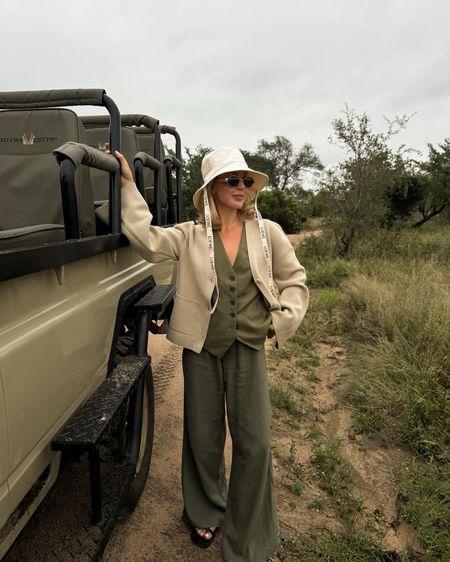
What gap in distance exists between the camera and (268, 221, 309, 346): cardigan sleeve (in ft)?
6.57

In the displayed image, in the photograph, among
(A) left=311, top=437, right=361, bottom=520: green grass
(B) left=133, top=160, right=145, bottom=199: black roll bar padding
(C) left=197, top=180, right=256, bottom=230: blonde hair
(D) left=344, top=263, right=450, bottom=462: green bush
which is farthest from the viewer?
(D) left=344, top=263, right=450, bottom=462: green bush

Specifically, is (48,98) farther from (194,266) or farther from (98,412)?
(98,412)

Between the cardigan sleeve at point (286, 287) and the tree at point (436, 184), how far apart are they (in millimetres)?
17312

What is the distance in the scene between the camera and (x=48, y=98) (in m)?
2.29

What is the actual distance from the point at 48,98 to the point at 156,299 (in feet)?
3.82

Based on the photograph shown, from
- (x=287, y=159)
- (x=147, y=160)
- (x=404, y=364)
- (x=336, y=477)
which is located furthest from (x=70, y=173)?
(x=287, y=159)

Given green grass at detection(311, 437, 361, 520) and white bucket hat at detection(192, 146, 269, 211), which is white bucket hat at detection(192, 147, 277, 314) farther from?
green grass at detection(311, 437, 361, 520)

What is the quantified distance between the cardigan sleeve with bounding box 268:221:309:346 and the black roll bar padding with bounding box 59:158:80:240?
875 millimetres

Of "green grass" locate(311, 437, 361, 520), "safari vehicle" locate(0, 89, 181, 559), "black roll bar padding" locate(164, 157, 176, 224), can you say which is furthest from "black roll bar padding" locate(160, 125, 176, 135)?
"green grass" locate(311, 437, 361, 520)

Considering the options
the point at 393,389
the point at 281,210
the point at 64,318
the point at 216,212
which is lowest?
the point at 393,389

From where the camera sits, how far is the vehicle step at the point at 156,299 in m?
2.19

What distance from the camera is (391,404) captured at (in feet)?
11.9

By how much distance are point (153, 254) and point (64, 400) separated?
2.49 ft

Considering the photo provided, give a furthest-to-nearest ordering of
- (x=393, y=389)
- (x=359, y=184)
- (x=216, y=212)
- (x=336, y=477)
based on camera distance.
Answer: (x=359, y=184) < (x=393, y=389) < (x=336, y=477) < (x=216, y=212)
